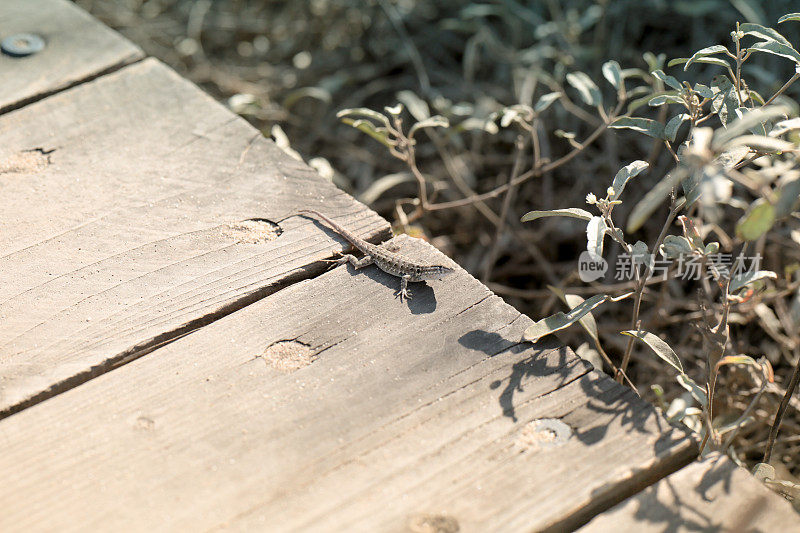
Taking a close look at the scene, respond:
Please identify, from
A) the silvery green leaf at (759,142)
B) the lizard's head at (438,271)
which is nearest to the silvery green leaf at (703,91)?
the silvery green leaf at (759,142)

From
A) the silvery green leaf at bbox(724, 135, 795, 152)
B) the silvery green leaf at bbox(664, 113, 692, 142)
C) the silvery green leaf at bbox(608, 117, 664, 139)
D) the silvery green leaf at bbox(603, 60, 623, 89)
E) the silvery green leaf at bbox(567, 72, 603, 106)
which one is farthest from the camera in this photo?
the silvery green leaf at bbox(567, 72, 603, 106)

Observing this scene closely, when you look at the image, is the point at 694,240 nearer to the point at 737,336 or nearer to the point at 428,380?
the point at 428,380

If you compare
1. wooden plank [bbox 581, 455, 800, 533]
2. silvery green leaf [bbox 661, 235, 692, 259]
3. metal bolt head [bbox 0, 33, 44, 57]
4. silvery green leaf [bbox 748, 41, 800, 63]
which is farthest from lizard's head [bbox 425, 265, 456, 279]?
metal bolt head [bbox 0, 33, 44, 57]

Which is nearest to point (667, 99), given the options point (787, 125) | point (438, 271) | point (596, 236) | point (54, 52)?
point (787, 125)

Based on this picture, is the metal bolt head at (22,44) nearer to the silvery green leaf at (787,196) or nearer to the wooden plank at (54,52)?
the wooden plank at (54,52)

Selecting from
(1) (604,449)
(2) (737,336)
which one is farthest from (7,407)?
(2) (737,336)

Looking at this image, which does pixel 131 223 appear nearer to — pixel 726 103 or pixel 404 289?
pixel 404 289

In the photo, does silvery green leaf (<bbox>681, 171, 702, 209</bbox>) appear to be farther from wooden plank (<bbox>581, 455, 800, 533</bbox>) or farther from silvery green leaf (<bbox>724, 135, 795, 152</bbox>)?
wooden plank (<bbox>581, 455, 800, 533</bbox>)
